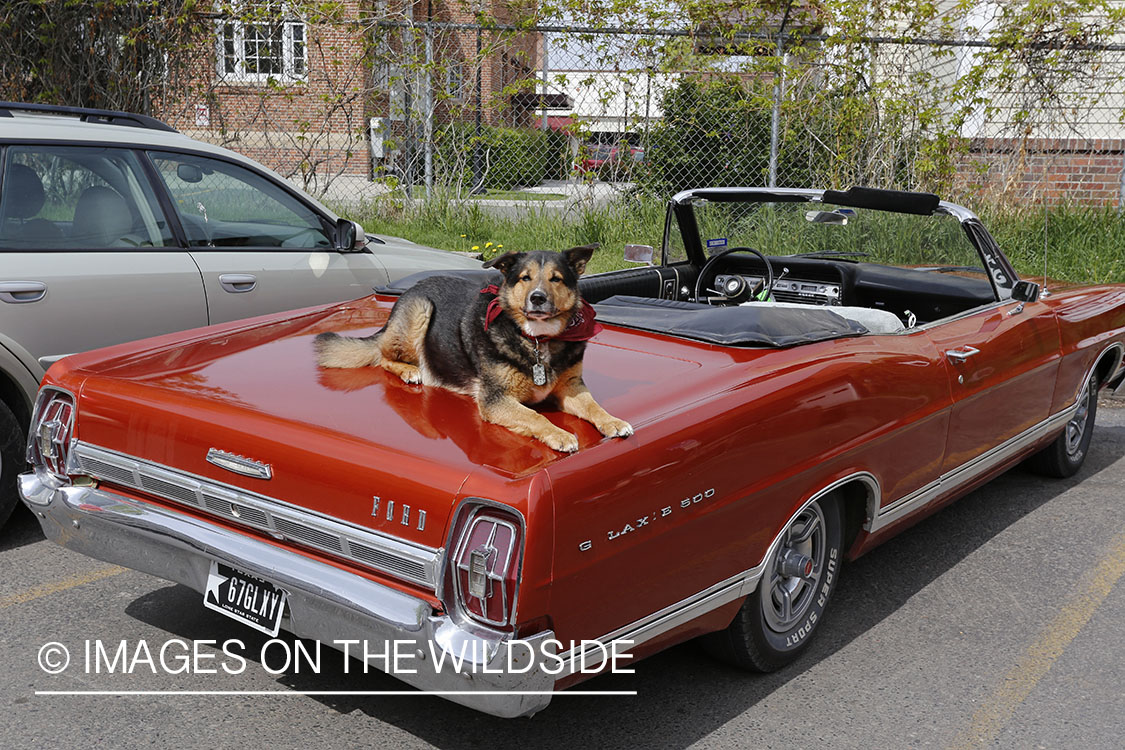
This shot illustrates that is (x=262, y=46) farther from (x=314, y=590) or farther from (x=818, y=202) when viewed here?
(x=314, y=590)

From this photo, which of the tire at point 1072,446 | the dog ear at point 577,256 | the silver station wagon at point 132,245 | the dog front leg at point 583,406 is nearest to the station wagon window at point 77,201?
the silver station wagon at point 132,245

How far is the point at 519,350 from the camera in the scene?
9.69ft

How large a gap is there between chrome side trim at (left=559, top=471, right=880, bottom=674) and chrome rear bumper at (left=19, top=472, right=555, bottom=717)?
13 centimetres

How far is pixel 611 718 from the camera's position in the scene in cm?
312

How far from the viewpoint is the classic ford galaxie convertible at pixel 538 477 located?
2494 mm

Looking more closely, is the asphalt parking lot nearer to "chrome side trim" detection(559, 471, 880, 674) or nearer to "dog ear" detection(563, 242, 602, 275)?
"chrome side trim" detection(559, 471, 880, 674)

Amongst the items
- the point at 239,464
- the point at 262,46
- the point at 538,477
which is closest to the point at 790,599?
the point at 538,477

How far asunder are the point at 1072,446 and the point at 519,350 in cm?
377

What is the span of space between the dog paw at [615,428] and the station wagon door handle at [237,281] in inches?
107

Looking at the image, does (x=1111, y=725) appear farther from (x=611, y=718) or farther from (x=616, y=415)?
(x=616, y=415)

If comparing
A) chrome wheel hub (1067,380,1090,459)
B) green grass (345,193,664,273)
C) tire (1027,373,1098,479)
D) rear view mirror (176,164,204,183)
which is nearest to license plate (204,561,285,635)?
rear view mirror (176,164,204,183)

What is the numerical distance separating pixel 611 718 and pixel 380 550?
0.98 m

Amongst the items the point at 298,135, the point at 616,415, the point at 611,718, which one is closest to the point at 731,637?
the point at 611,718

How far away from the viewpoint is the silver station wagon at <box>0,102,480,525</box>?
14.0ft
